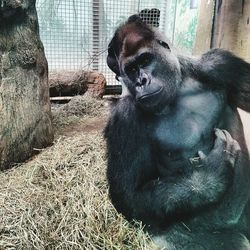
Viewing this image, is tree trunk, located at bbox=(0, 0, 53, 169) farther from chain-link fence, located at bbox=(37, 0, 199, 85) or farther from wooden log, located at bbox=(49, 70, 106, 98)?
chain-link fence, located at bbox=(37, 0, 199, 85)

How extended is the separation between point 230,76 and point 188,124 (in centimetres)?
35

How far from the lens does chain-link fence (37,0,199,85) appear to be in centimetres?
555

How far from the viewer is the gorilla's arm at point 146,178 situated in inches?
75.5

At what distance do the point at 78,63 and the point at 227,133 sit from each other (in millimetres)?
4167

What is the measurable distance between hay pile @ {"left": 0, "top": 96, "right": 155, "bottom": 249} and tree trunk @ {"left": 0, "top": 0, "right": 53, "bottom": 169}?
17 cm

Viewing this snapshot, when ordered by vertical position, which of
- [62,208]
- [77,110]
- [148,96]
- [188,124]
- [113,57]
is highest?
[113,57]

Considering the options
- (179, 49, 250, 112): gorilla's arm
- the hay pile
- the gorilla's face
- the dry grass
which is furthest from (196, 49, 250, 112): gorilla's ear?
the dry grass

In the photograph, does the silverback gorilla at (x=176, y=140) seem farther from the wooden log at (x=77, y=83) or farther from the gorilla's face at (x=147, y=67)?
the wooden log at (x=77, y=83)

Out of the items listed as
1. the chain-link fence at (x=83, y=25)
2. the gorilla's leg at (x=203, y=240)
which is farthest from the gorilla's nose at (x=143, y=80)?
the chain-link fence at (x=83, y=25)

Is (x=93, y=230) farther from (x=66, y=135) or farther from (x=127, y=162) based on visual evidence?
(x=66, y=135)

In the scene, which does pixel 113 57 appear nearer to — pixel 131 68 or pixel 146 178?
pixel 131 68

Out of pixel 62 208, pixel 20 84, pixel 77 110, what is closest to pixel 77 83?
pixel 77 110

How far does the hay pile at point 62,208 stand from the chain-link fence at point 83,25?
2960mm

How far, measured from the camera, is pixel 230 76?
2117 mm
